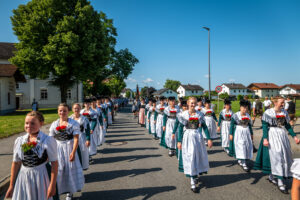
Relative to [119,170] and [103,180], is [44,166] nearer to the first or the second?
[103,180]

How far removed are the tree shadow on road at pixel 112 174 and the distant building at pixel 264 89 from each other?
11635 cm

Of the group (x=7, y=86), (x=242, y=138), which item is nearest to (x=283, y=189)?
(x=242, y=138)

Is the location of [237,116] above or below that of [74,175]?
above

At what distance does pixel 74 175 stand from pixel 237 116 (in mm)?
4953

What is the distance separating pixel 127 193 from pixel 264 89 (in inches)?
4726

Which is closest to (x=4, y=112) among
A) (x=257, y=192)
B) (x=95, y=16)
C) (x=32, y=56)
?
(x=32, y=56)

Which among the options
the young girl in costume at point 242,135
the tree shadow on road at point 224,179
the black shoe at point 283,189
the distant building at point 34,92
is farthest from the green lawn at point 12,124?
the distant building at point 34,92

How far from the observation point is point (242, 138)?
6164mm

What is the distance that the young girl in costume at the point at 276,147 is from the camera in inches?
184

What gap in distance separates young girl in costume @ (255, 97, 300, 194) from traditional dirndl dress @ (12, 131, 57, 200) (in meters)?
4.76

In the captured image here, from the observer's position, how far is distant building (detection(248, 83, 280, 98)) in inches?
4215

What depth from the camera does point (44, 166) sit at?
10.0 ft

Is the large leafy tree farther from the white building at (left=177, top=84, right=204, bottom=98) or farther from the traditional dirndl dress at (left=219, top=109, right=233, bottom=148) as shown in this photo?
the white building at (left=177, top=84, right=204, bottom=98)

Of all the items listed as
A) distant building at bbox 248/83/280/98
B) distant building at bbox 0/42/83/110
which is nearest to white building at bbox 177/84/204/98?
distant building at bbox 248/83/280/98
